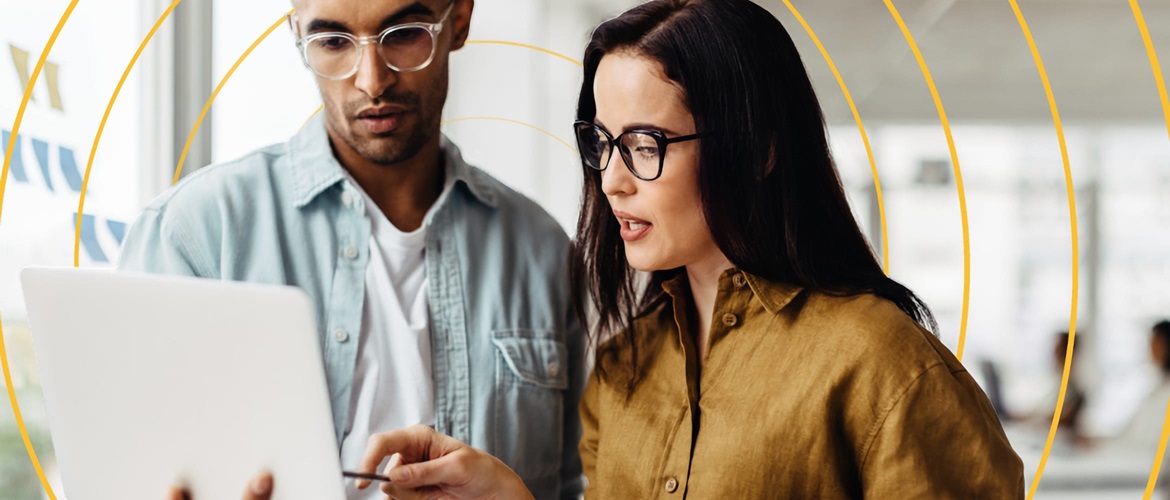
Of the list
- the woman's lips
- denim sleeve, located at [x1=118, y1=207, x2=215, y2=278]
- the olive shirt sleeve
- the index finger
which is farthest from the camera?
denim sleeve, located at [x1=118, y1=207, x2=215, y2=278]

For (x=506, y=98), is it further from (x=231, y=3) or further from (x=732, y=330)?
(x=732, y=330)

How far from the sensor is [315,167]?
208 centimetres

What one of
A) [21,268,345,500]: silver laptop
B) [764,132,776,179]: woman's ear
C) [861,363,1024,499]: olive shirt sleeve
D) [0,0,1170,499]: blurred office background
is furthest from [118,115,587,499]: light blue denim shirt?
[0,0,1170,499]: blurred office background

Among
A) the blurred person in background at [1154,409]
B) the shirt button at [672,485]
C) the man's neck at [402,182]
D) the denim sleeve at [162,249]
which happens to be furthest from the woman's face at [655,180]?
the blurred person in background at [1154,409]

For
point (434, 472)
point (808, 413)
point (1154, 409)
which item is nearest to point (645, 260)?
point (808, 413)

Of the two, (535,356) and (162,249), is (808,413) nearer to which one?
(535,356)

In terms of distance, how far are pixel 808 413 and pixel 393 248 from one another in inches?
35.9

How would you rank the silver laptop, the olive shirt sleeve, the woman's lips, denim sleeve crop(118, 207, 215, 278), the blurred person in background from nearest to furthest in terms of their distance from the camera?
the silver laptop < the olive shirt sleeve < the woman's lips < denim sleeve crop(118, 207, 215, 278) < the blurred person in background

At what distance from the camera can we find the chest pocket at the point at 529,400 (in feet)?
7.07

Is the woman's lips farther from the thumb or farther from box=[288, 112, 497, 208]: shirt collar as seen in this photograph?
box=[288, 112, 497, 208]: shirt collar

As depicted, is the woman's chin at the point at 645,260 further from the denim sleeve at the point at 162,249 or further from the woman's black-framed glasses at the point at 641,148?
the denim sleeve at the point at 162,249

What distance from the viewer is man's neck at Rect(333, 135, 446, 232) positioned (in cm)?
213

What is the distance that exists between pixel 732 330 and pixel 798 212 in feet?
0.69

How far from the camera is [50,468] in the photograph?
2.52 meters
